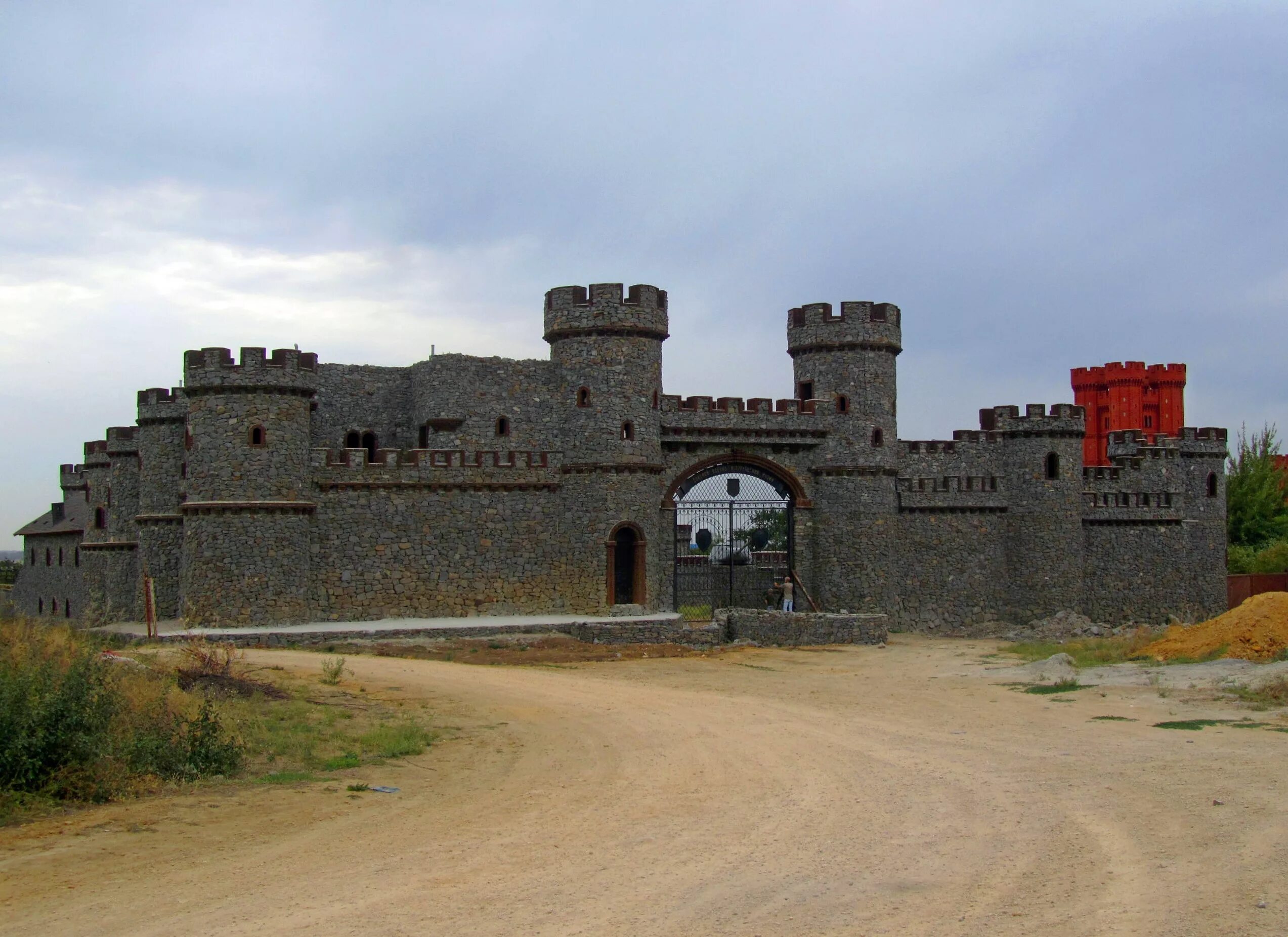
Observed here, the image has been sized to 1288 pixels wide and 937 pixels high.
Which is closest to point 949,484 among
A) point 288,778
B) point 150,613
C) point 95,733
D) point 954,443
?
point 954,443

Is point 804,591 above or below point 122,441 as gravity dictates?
below

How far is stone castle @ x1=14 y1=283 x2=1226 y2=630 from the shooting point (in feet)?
96.1

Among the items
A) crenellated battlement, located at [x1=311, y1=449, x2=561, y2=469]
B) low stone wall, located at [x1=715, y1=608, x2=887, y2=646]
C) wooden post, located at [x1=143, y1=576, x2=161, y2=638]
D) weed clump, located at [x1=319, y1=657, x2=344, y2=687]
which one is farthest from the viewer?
low stone wall, located at [x1=715, y1=608, x2=887, y2=646]

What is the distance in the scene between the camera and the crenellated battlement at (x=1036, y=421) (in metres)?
38.5

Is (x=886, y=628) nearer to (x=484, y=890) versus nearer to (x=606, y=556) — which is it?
(x=606, y=556)

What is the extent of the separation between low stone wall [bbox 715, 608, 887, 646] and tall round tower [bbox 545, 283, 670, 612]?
2235 millimetres

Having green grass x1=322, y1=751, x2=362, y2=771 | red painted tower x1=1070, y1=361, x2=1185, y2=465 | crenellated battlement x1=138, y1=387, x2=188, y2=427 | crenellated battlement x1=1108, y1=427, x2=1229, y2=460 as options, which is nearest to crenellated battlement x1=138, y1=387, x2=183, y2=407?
crenellated battlement x1=138, y1=387, x2=188, y2=427

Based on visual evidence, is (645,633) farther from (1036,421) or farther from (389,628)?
(1036,421)

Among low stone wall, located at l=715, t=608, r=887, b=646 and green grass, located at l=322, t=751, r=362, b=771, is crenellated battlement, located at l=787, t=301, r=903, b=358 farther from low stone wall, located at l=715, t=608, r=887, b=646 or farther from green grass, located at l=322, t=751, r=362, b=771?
green grass, located at l=322, t=751, r=362, b=771

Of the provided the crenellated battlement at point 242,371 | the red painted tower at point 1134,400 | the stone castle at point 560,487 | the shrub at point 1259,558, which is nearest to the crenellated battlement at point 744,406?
the stone castle at point 560,487

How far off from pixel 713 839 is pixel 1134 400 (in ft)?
198

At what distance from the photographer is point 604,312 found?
3244 centimetres

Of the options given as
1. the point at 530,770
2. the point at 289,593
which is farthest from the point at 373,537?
the point at 530,770

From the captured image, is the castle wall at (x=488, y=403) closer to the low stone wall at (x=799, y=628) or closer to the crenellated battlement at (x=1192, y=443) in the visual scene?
the low stone wall at (x=799, y=628)
